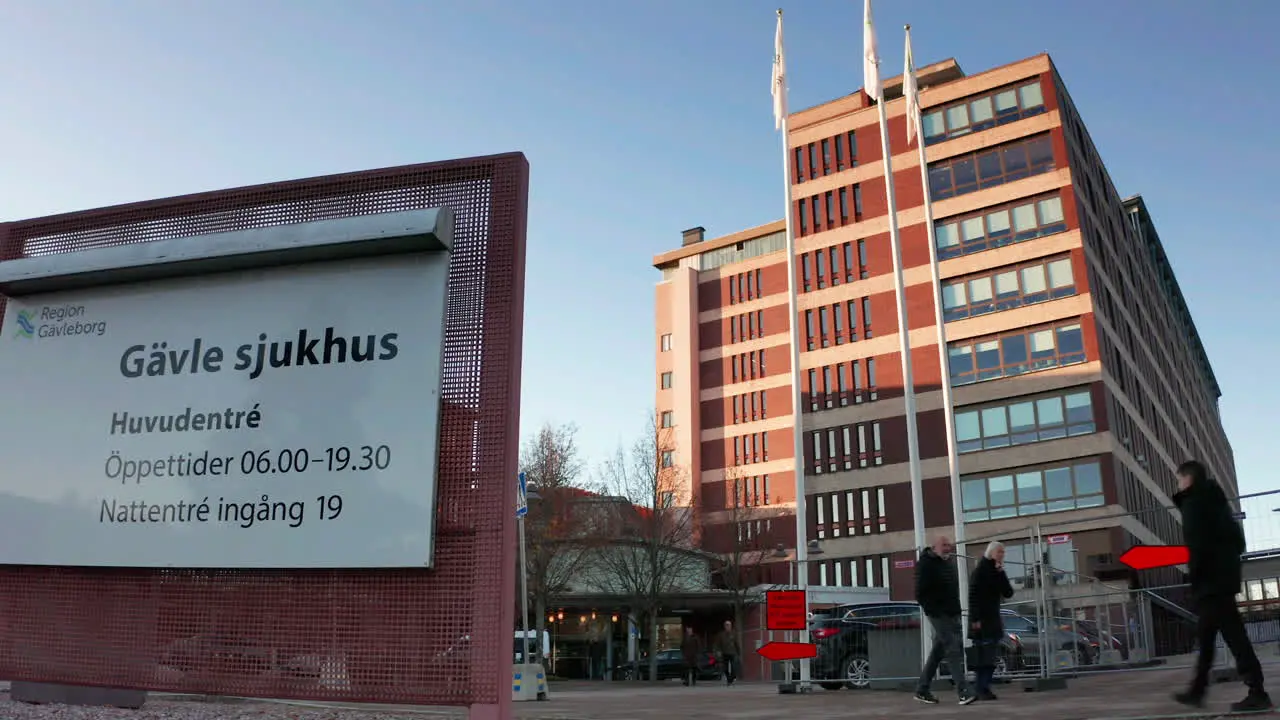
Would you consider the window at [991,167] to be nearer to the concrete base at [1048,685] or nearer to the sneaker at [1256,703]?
the concrete base at [1048,685]

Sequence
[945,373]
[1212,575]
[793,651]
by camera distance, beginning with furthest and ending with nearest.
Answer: [945,373] < [793,651] < [1212,575]

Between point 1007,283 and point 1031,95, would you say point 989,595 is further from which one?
point 1031,95

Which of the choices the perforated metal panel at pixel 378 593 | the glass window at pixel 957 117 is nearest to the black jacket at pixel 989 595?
the perforated metal panel at pixel 378 593

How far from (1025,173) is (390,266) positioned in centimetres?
4683

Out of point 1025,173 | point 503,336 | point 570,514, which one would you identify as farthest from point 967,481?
point 503,336

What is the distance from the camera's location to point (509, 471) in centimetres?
786

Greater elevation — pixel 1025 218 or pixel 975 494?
pixel 1025 218

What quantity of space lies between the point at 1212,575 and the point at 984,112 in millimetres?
47950

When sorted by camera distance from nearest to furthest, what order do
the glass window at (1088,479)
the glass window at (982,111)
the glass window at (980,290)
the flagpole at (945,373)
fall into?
the flagpole at (945,373), the glass window at (1088,479), the glass window at (980,290), the glass window at (982,111)

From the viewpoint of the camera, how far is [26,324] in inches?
384

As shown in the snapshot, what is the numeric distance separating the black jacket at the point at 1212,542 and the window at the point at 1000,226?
41984 millimetres

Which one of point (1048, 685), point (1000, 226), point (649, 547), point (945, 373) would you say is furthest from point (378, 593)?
point (1000, 226)

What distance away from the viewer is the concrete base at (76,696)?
9.37 m

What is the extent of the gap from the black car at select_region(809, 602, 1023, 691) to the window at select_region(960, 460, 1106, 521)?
2830 centimetres
